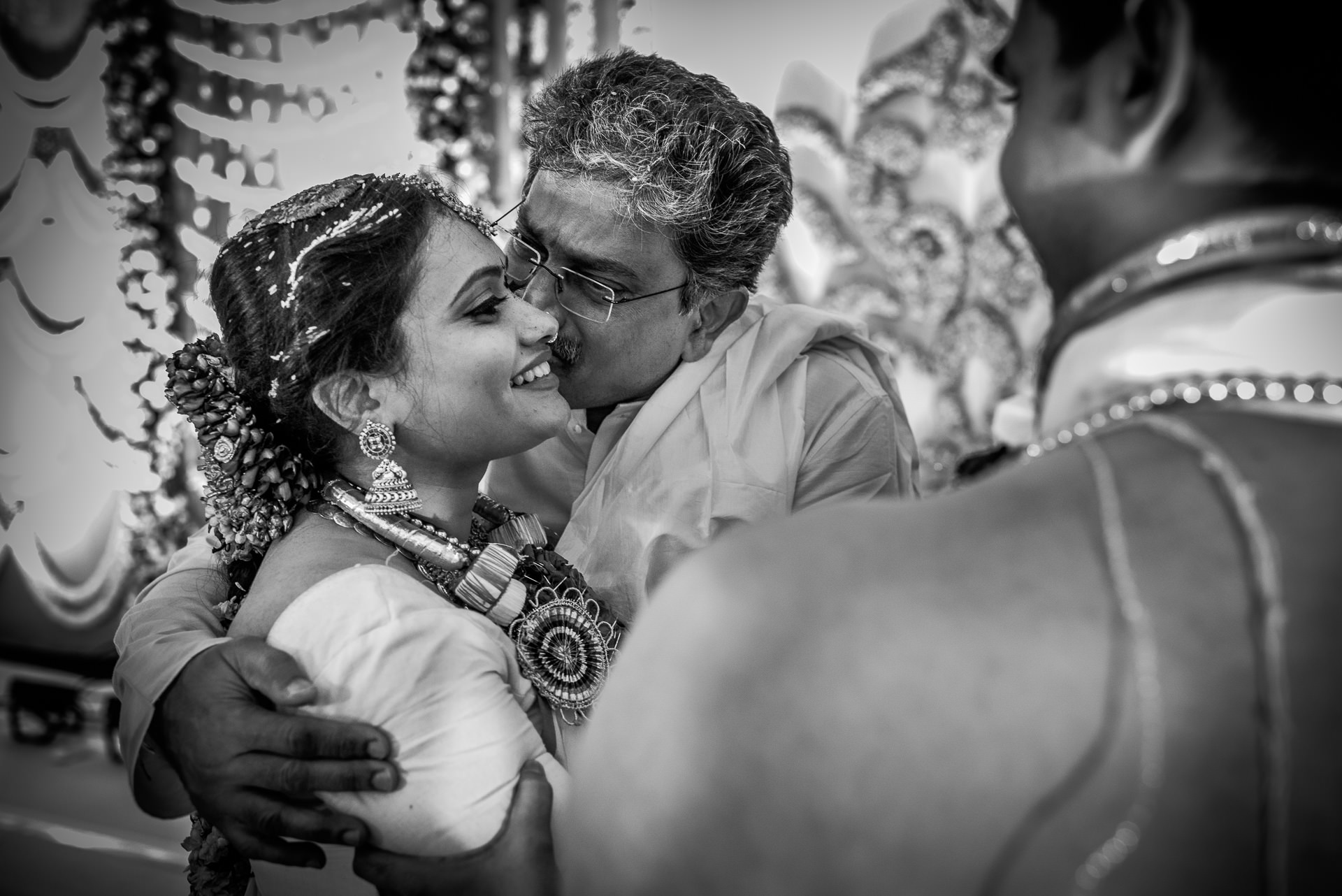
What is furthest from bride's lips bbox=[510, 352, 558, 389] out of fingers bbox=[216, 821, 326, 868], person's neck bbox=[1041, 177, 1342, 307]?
person's neck bbox=[1041, 177, 1342, 307]

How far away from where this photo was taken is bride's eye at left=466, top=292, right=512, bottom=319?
1.79 m

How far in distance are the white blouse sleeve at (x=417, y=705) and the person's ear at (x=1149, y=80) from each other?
3.43ft

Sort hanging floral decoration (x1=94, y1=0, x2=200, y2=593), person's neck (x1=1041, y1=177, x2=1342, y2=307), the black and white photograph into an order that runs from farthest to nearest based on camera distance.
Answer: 1. hanging floral decoration (x1=94, y1=0, x2=200, y2=593)
2. person's neck (x1=1041, y1=177, x2=1342, y2=307)
3. the black and white photograph

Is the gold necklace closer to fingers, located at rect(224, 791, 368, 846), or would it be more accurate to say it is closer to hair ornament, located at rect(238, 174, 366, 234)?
fingers, located at rect(224, 791, 368, 846)

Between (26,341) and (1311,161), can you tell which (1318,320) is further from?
(26,341)

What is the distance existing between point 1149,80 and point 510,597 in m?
1.23

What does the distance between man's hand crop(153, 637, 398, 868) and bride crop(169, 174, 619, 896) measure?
55mm

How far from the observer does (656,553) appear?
2.22 meters

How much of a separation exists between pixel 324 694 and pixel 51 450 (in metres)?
3.75

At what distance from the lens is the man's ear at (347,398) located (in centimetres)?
171

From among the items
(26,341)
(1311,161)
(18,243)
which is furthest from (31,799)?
(1311,161)

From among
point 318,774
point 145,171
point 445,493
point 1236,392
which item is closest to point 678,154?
point 445,493

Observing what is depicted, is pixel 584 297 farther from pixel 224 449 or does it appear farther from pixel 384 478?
pixel 224 449

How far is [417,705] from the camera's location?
143cm
